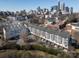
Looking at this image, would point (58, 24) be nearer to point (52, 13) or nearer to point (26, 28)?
point (52, 13)

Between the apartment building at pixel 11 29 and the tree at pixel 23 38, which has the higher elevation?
the apartment building at pixel 11 29

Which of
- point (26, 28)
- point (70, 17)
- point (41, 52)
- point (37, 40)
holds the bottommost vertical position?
point (41, 52)

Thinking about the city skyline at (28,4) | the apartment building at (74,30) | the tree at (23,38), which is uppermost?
the city skyline at (28,4)

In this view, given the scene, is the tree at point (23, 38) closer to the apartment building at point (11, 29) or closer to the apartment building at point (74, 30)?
the apartment building at point (11, 29)

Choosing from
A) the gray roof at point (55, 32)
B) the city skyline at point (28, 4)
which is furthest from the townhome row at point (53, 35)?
the city skyline at point (28, 4)

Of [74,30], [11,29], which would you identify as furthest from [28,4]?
[74,30]

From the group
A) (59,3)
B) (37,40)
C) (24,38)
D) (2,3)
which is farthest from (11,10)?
(59,3)

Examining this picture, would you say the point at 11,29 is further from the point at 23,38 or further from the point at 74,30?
the point at 74,30
